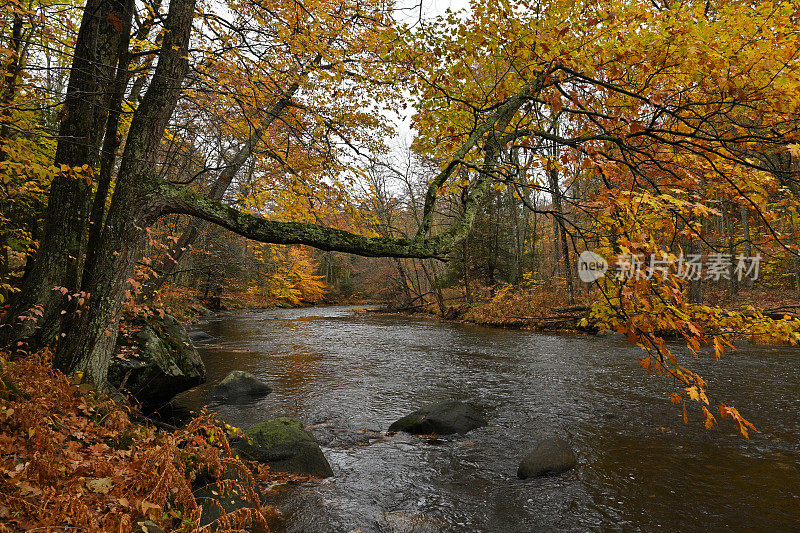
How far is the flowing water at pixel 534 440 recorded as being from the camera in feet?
13.9

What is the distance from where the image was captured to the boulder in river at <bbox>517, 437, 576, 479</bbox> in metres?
5.07

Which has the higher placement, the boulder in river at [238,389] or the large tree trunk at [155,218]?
the large tree trunk at [155,218]

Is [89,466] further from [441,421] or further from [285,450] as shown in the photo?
[441,421]

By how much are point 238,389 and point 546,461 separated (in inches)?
237

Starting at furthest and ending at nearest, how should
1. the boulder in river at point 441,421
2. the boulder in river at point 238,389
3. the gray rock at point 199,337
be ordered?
the gray rock at point 199,337 < the boulder in river at point 238,389 < the boulder in river at point 441,421

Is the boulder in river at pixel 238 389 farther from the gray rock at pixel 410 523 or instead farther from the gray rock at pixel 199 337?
the gray rock at pixel 199 337

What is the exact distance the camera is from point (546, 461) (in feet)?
16.9

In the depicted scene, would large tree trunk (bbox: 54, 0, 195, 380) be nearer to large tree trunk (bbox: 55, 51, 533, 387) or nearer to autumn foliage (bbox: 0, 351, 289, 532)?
large tree trunk (bbox: 55, 51, 533, 387)

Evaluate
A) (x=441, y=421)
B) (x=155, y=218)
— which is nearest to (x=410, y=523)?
(x=441, y=421)

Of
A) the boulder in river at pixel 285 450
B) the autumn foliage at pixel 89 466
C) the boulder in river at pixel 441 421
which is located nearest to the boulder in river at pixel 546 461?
the boulder in river at pixel 441 421

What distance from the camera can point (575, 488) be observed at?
15.6ft

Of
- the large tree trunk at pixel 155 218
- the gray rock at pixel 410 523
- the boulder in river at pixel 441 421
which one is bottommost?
the gray rock at pixel 410 523

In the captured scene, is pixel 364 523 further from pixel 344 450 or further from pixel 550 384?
pixel 550 384

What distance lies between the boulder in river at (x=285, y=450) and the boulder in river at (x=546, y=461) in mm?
2482
